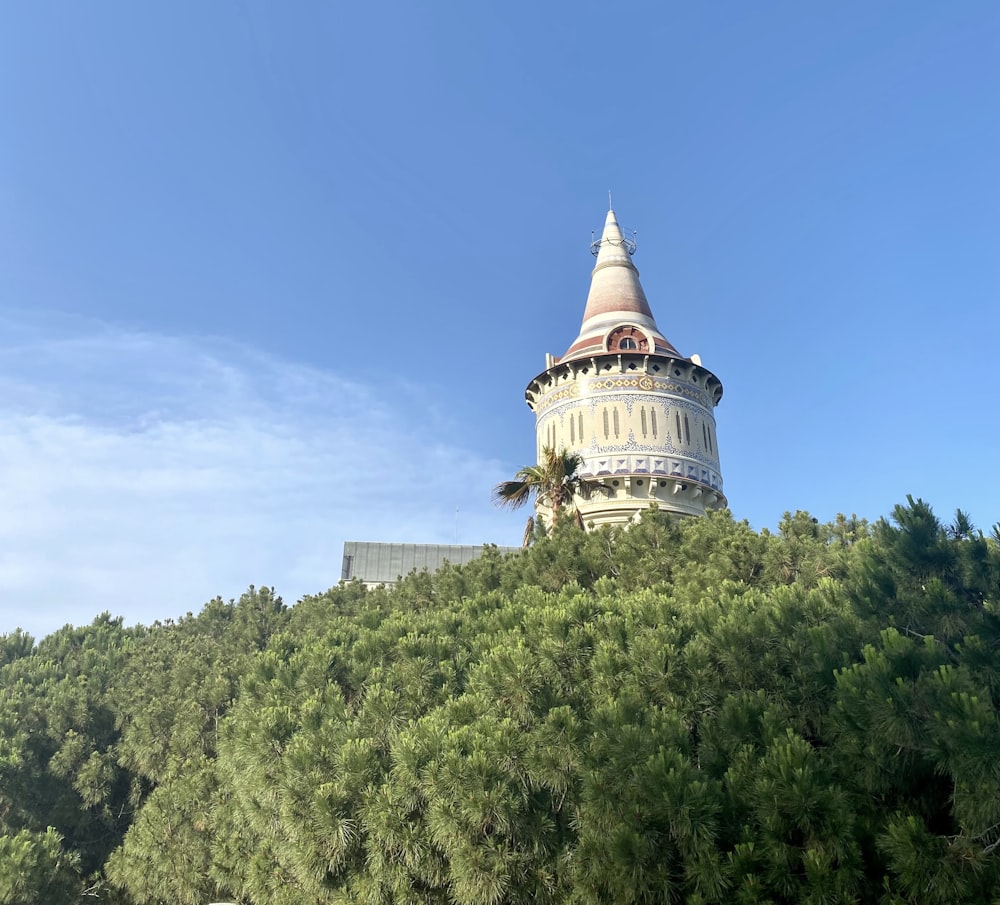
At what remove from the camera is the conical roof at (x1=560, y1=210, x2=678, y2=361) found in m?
32.9

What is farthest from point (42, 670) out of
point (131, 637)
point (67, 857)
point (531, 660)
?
point (531, 660)

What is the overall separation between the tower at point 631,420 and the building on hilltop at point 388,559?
1728 cm

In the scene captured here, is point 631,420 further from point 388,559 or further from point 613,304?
point 388,559

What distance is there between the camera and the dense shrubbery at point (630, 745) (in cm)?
863

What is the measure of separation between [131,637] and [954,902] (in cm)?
3391

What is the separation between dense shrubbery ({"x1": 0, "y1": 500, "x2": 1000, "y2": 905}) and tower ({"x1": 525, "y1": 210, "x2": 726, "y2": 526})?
8.86 meters

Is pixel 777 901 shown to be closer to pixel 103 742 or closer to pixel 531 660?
pixel 531 660

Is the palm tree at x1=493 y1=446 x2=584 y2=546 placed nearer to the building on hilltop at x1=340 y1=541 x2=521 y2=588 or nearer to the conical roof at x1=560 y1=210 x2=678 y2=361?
the conical roof at x1=560 y1=210 x2=678 y2=361

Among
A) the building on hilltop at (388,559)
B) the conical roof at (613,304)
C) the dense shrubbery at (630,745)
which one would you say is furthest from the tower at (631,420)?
the building on hilltop at (388,559)

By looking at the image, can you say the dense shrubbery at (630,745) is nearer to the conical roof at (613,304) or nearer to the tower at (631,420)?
the tower at (631,420)

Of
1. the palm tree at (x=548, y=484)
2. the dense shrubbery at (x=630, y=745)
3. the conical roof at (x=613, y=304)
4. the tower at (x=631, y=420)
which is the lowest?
the dense shrubbery at (x=630, y=745)

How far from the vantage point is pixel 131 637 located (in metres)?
34.4

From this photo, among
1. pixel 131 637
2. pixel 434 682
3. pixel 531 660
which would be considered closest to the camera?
pixel 531 660

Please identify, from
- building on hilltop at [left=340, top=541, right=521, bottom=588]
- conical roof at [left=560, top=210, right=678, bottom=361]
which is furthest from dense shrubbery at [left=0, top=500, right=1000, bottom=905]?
building on hilltop at [left=340, top=541, right=521, bottom=588]
